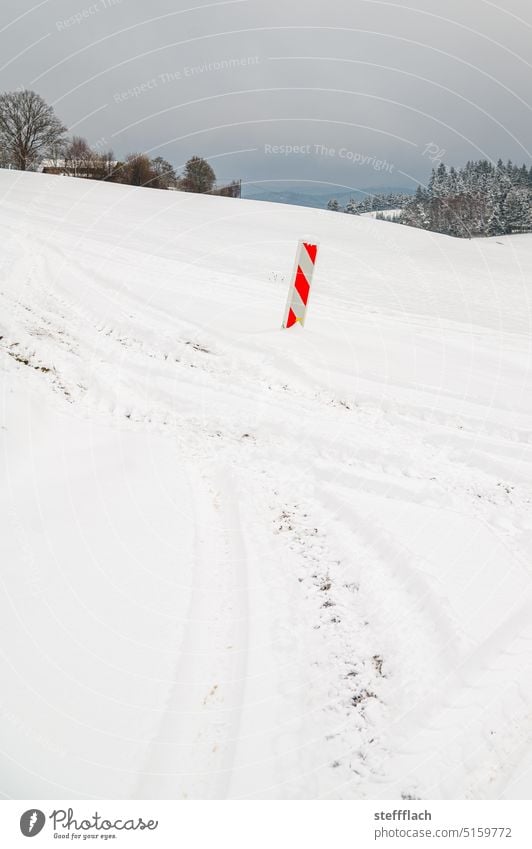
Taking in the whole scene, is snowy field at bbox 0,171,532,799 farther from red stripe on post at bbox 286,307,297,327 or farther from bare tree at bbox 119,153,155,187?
bare tree at bbox 119,153,155,187

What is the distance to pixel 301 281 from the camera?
6934mm

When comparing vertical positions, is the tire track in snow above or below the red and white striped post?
below

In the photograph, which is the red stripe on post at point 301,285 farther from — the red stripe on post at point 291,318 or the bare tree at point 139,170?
the bare tree at point 139,170

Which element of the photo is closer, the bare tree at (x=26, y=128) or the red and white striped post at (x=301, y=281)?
the red and white striped post at (x=301, y=281)

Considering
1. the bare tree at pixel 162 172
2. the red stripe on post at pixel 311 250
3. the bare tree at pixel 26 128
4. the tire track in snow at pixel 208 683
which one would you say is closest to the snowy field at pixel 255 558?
the tire track in snow at pixel 208 683

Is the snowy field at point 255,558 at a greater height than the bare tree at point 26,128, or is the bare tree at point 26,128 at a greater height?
the bare tree at point 26,128

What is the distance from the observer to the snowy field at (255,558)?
2104 millimetres

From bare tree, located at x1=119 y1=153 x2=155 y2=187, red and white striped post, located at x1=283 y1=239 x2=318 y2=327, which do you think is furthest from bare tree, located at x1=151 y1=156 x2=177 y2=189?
red and white striped post, located at x1=283 y1=239 x2=318 y2=327
